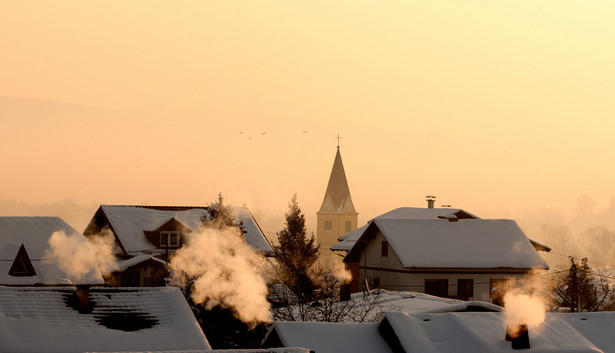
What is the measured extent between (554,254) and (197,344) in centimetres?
13032

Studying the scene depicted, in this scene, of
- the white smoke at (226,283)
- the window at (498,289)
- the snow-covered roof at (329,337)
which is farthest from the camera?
the window at (498,289)

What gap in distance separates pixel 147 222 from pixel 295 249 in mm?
13543

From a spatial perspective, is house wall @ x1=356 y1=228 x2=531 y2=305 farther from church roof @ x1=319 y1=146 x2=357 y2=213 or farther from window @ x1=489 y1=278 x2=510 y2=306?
church roof @ x1=319 y1=146 x2=357 y2=213

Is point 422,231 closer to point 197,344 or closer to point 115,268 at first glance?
point 115,268

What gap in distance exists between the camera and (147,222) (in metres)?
85.2

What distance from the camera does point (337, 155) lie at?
561ft

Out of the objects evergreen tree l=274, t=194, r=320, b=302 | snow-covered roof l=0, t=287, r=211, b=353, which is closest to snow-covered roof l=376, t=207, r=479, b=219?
evergreen tree l=274, t=194, r=320, b=302

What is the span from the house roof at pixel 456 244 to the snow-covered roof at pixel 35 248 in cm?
2034

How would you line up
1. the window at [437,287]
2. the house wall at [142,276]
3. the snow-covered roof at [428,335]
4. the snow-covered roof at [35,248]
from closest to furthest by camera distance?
the snow-covered roof at [428,335] < the snow-covered roof at [35,248] < the window at [437,287] < the house wall at [142,276]

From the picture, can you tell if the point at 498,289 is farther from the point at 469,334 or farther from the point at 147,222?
the point at 469,334

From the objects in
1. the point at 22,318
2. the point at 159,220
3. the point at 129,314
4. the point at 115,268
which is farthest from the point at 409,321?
the point at 159,220

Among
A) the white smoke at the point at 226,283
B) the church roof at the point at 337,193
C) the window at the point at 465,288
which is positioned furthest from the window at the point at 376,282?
the church roof at the point at 337,193

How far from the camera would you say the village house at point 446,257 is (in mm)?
66250

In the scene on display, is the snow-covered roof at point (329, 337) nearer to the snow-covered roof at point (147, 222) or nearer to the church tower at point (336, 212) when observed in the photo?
the snow-covered roof at point (147, 222)
